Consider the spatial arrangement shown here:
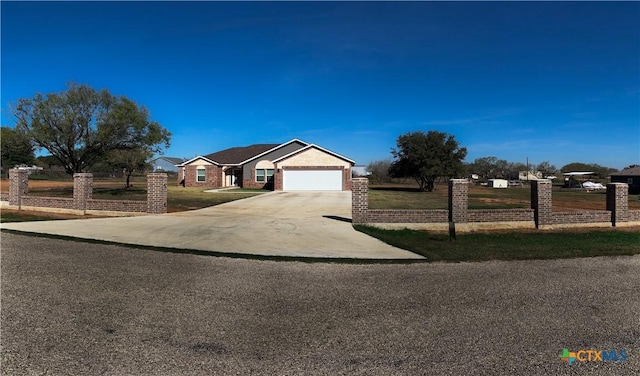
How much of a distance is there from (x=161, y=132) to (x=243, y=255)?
1977cm

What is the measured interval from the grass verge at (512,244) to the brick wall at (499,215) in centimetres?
85

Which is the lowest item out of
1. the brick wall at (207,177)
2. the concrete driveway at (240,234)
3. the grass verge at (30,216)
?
the concrete driveway at (240,234)

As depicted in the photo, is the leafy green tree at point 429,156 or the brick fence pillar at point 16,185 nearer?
the brick fence pillar at point 16,185

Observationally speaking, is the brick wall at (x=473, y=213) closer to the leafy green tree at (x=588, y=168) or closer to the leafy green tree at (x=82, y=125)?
the leafy green tree at (x=82, y=125)

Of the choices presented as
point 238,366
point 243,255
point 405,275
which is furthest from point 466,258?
point 238,366

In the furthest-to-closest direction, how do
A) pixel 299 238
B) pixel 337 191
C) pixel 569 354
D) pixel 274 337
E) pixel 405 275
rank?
1. pixel 337 191
2. pixel 299 238
3. pixel 405 275
4. pixel 274 337
5. pixel 569 354

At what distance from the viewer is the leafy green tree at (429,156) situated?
117 ft

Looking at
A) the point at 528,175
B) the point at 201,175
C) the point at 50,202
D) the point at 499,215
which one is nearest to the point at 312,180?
the point at 201,175

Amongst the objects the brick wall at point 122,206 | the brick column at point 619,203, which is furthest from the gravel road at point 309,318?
the brick wall at point 122,206

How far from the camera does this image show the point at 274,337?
385 cm

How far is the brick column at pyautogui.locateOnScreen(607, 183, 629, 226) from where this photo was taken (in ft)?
42.4

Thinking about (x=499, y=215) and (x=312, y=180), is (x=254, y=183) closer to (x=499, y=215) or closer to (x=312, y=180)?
(x=312, y=180)

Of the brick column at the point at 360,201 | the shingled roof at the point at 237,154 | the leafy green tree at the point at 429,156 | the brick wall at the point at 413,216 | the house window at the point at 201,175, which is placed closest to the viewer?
the brick wall at the point at 413,216

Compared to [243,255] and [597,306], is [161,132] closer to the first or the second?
[243,255]
